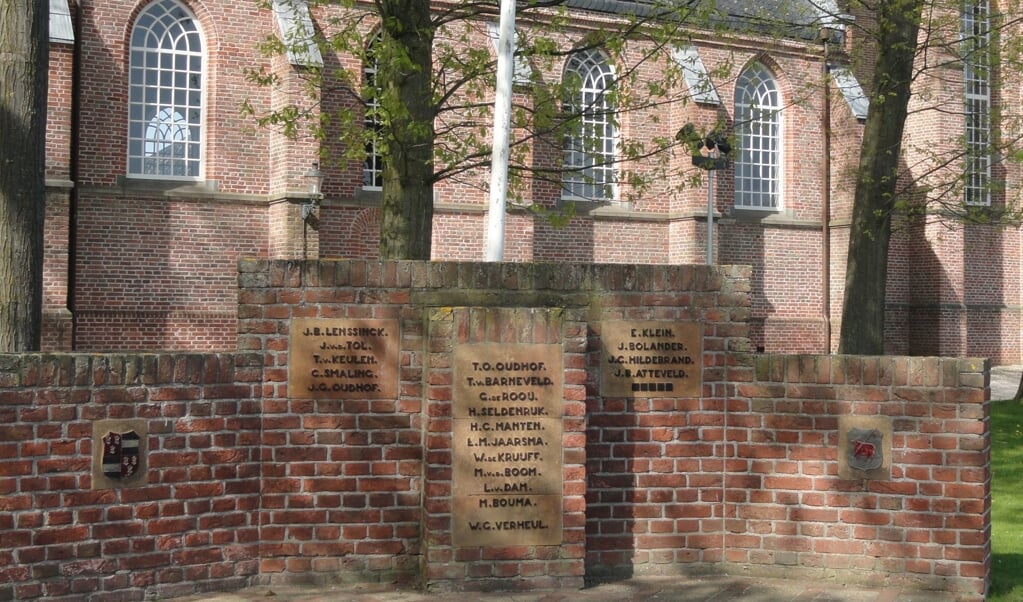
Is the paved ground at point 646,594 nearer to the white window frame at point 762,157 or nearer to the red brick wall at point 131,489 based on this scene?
the red brick wall at point 131,489

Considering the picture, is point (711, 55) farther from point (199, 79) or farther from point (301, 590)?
point (301, 590)

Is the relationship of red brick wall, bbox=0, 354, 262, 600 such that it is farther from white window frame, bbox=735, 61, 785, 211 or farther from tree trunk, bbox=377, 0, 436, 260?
white window frame, bbox=735, 61, 785, 211

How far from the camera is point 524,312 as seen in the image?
18.7 ft

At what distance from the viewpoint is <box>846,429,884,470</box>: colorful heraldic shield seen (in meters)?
5.91

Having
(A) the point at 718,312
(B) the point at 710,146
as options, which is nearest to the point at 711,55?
(B) the point at 710,146

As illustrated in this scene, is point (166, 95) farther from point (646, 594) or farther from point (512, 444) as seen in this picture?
point (646, 594)

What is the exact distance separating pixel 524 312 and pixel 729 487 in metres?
1.65

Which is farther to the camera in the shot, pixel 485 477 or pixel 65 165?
pixel 65 165

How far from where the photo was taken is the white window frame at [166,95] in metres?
20.0

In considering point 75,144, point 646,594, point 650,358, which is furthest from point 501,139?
point 75,144

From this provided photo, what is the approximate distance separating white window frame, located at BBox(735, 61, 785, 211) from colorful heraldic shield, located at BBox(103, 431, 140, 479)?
72.9 feet

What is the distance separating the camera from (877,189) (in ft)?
45.4

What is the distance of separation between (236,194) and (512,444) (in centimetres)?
1584

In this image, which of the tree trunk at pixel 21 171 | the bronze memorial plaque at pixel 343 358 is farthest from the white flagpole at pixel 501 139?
the tree trunk at pixel 21 171
